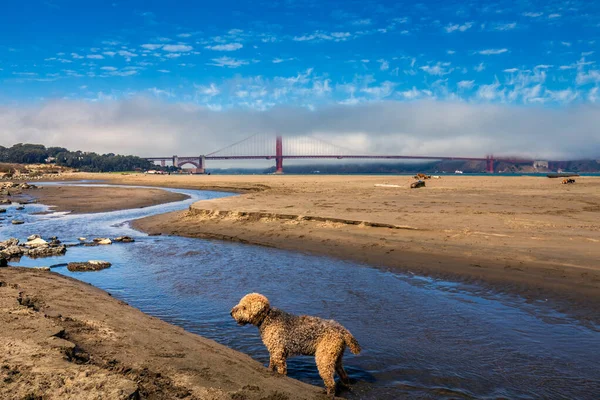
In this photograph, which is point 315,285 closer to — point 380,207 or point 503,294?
point 503,294

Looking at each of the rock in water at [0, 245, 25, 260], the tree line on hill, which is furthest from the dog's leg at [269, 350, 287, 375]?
the tree line on hill

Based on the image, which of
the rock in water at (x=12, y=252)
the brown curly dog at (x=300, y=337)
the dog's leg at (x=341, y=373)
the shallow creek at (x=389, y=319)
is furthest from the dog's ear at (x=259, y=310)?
the rock in water at (x=12, y=252)

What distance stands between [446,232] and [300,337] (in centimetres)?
906

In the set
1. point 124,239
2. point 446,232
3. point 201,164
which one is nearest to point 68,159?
point 201,164

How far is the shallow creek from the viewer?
194 inches

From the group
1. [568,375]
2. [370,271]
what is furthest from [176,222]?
[568,375]

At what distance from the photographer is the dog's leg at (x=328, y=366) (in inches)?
179

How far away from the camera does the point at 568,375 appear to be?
502cm

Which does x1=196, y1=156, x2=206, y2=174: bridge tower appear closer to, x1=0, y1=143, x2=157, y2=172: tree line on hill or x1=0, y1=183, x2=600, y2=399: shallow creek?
x1=0, y1=143, x2=157, y2=172: tree line on hill

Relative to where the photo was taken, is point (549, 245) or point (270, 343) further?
point (549, 245)

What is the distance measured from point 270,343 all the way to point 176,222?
15550 mm

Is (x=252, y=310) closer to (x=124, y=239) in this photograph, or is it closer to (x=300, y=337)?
(x=300, y=337)

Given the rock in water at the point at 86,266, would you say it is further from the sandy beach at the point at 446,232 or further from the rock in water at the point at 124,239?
the sandy beach at the point at 446,232

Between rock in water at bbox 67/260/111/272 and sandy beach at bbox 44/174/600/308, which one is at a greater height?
sandy beach at bbox 44/174/600/308
